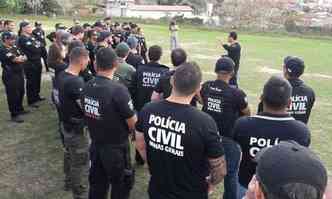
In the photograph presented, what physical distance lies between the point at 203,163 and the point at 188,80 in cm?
79

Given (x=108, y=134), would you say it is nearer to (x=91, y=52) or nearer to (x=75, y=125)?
(x=75, y=125)

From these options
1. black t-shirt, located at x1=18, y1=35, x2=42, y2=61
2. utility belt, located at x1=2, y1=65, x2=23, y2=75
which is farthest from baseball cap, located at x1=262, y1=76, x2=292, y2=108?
black t-shirt, located at x1=18, y1=35, x2=42, y2=61

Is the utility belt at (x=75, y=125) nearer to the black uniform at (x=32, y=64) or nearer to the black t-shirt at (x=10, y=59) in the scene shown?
the black t-shirt at (x=10, y=59)

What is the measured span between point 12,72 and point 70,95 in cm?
440

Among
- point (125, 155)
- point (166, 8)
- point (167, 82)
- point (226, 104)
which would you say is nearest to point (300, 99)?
point (226, 104)

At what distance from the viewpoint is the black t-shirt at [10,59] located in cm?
856

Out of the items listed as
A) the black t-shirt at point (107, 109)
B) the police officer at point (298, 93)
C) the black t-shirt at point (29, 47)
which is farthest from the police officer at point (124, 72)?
the black t-shirt at point (29, 47)

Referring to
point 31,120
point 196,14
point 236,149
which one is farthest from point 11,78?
point 196,14

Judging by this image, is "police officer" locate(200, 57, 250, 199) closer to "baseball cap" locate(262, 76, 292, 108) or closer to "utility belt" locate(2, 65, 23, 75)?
"baseball cap" locate(262, 76, 292, 108)

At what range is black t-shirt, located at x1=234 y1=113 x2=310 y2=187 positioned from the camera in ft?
11.4

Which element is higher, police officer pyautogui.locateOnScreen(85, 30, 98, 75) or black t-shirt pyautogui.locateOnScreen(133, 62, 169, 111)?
police officer pyautogui.locateOnScreen(85, 30, 98, 75)

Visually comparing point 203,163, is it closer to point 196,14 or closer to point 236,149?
point 236,149

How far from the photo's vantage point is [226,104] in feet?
16.1

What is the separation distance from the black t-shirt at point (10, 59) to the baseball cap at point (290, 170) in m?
7.95
